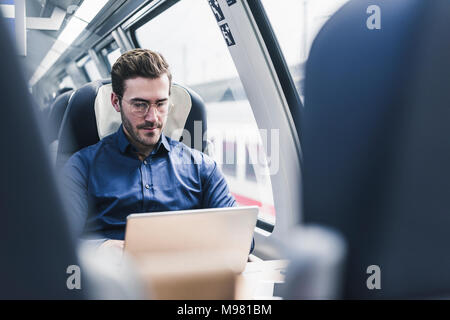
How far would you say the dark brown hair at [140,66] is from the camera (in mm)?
1414

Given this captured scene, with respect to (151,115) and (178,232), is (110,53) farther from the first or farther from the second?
(178,232)

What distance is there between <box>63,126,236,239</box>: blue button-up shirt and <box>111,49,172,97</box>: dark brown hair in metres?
0.22

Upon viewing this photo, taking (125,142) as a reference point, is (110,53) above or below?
above

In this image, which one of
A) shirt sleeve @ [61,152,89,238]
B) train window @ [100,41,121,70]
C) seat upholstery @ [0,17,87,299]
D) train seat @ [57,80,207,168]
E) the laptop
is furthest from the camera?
train window @ [100,41,121,70]

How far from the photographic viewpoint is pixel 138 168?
4.60ft

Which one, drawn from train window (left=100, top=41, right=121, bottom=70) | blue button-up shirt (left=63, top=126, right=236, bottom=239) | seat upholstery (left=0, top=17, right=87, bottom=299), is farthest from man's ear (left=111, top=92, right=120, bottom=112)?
train window (left=100, top=41, right=121, bottom=70)

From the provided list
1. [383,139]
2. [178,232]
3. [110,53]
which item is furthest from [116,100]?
[110,53]

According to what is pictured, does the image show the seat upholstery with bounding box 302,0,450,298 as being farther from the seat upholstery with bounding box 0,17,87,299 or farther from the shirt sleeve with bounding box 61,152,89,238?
the shirt sleeve with bounding box 61,152,89,238

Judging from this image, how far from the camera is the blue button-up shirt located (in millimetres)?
1323

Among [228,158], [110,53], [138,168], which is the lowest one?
[228,158]

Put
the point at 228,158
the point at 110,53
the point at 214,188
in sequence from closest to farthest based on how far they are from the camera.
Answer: the point at 214,188
the point at 228,158
the point at 110,53

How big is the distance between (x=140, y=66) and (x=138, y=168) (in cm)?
36

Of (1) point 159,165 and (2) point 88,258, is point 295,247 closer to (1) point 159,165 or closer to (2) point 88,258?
(2) point 88,258

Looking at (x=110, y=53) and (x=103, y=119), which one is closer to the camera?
(x=103, y=119)
